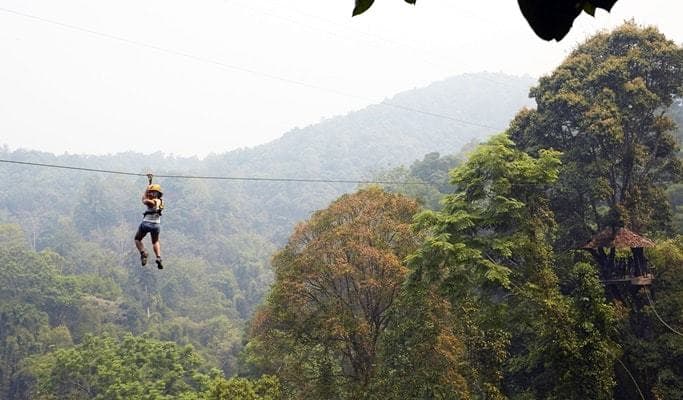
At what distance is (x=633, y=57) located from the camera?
16.9 meters

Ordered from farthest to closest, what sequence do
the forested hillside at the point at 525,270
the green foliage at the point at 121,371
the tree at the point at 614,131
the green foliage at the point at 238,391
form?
the green foliage at the point at 121,371 < the tree at the point at 614,131 < the green foliage at the point at 238,391 < the forested hillside at the point at 525,270

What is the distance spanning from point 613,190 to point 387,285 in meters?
6.60

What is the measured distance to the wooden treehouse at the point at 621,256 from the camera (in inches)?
582

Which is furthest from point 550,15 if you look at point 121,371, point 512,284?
point 121,371

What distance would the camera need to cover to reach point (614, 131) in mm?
15961

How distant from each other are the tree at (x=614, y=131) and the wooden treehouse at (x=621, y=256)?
0.76 m

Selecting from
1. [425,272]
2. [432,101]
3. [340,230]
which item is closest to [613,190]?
[425,272]

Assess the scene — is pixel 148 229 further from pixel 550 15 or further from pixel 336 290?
pixel 336 290

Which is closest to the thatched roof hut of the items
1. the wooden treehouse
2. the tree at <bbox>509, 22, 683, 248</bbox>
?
the wooden treehouse

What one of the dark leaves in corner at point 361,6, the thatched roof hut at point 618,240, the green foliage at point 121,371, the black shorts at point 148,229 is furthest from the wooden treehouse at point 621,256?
the dark leaves in corner at point 361,6

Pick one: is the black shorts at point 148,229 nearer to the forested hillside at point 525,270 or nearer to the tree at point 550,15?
the forested hillside at point 525,270

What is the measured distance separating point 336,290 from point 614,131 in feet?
27.2

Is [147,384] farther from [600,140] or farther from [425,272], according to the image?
[600,140]

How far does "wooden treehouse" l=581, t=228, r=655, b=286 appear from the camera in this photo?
48.5ft
